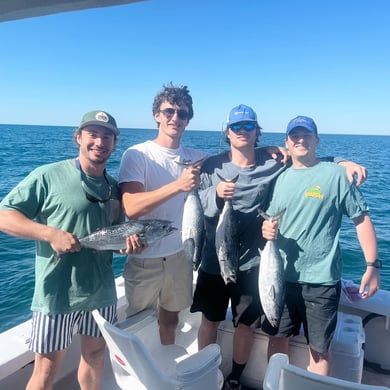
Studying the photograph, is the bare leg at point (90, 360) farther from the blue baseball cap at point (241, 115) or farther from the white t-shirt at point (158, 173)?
the blue baseball cap at point (241, 115)

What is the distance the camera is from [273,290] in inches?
101

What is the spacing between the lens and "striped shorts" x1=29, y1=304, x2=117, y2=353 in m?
2.36

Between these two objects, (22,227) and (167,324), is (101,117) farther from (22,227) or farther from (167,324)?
(167,324)

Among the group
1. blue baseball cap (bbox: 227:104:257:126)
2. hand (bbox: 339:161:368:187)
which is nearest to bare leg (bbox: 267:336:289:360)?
hand (bbox: 339:161:368:187)

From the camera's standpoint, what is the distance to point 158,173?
9.55ft

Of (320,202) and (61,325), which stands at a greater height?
(320,202)

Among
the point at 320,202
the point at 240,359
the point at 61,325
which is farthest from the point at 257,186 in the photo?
the point at 61,325

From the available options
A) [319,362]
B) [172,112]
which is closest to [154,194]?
[172,112]

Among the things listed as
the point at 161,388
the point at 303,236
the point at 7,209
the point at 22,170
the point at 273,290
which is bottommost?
the point at 22,170

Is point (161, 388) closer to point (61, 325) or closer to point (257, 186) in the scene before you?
point (61, 325)

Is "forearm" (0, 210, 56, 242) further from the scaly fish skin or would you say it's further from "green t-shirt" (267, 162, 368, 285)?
"green t-shirt" (267, 162, 368, 285)

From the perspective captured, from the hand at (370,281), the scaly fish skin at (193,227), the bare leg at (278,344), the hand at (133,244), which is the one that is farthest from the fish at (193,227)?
the hand at (370,281)

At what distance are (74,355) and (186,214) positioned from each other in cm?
174

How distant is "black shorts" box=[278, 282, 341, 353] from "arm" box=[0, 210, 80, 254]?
165cm
